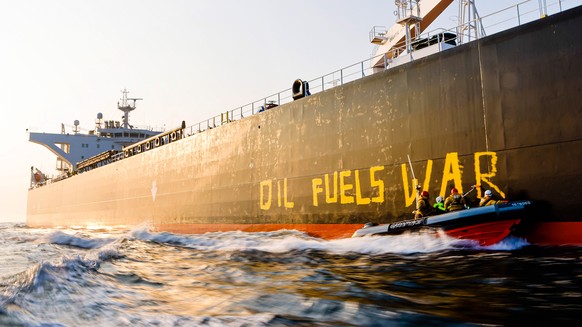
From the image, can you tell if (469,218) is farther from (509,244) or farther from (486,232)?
(509,244)

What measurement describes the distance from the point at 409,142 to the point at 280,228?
580cm

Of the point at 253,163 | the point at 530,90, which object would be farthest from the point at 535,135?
the point at 253,163

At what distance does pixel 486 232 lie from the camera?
8586 millimetres

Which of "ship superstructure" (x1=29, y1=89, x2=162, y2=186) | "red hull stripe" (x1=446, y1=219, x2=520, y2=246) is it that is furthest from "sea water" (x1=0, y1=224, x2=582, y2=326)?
"ship superstructure" (x1=29, y1=89, x2=162, y2=186)

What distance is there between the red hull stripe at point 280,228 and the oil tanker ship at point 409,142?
5cm

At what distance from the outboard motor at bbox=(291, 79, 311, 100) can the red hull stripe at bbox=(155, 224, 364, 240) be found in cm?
485

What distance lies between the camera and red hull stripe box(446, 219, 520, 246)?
27.3ft

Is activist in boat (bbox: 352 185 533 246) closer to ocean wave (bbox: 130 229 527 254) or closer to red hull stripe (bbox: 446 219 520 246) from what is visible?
red hull stripe (bbox: 446 219 520 246)

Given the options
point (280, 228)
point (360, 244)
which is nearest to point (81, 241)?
point (280, 228)

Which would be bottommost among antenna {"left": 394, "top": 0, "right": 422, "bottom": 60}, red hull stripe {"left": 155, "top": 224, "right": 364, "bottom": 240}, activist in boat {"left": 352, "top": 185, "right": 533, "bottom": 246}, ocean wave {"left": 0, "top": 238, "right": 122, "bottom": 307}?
ocean wave {"left": 0, "top": 238, "right": 122, "bottom": 307}

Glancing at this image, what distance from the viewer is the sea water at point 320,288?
435 cm

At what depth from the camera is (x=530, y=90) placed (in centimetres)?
902

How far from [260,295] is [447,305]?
232 centimetres

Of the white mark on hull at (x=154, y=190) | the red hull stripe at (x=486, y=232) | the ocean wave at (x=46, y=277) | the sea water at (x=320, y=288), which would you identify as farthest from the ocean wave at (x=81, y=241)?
the red hull stripe at (x=486, y=232)
